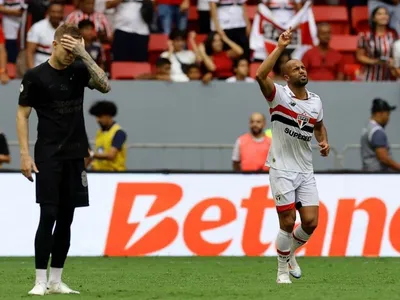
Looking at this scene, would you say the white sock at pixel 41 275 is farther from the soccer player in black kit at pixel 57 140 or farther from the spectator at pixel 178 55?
the spectator at pixel 178 55

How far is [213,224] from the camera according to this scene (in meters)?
16.0

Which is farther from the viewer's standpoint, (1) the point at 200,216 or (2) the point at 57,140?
(1) the point at 200,216

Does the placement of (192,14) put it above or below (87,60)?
below

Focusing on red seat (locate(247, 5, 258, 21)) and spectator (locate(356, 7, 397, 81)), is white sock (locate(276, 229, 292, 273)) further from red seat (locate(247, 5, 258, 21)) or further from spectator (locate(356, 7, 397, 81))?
red seat (locate(247, 5, 258, 21))

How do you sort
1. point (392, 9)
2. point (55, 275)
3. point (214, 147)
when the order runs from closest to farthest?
1. point (55, 275)
2. point (214, 147)
3. point (392, 9)

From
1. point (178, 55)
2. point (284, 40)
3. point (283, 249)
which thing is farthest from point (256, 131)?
point (284, 40)

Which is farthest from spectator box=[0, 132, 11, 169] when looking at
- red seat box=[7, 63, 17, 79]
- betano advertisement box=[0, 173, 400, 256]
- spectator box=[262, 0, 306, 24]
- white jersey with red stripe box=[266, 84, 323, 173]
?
white jersey with red stripe box=[266, 84, 323, 173]

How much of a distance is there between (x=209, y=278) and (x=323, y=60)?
26.9 ft

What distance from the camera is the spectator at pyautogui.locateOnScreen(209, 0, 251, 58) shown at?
64.4 feet

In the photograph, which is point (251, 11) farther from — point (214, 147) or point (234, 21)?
point (214, 147)

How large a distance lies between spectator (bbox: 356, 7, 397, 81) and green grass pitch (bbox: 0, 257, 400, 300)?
5106 mm

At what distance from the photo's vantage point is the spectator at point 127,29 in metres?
19.2

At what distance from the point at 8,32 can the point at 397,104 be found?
6.60m

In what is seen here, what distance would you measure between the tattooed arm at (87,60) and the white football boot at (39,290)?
174 cm
